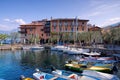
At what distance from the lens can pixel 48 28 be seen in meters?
120

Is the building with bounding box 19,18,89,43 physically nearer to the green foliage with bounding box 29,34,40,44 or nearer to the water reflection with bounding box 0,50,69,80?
the green foliage with bounding box 29,34,40,44

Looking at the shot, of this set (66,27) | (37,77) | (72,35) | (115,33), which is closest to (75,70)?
(37,77)

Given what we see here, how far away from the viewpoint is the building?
11569 cm

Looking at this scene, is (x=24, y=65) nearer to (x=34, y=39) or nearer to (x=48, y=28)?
(x=34, y=39)

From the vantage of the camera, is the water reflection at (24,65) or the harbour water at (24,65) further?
the water reflection at (24,65)

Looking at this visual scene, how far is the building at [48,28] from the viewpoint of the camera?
380 ft

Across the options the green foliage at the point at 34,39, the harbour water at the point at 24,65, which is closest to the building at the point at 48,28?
the green foliage at the point at 34,39

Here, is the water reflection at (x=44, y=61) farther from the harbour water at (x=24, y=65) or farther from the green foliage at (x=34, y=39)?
the green foliage at (x=34, y=39)

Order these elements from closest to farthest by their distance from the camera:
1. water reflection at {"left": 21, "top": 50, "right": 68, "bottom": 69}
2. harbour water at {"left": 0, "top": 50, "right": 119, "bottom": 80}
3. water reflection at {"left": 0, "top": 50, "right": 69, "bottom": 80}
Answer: harbour water at {"left": 0, "top": 50, "right": 119, "bottom": 80}, water reflection at {"left": 0, "top": 50, "right": 69, "bottom": 80}, water reflection at {"left": 21, "top": 50, "right": 68, "bottom": 69}

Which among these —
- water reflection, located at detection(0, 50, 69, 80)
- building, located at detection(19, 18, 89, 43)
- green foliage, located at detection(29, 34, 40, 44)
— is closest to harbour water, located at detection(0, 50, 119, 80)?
water reflection, located at detection(0, 50, 69, 80)

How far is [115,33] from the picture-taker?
62.9m

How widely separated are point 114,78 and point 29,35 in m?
94.9

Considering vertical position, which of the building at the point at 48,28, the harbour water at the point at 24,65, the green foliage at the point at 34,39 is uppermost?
the building at the point at 48,28

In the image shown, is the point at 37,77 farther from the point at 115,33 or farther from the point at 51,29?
the point at 51,29
